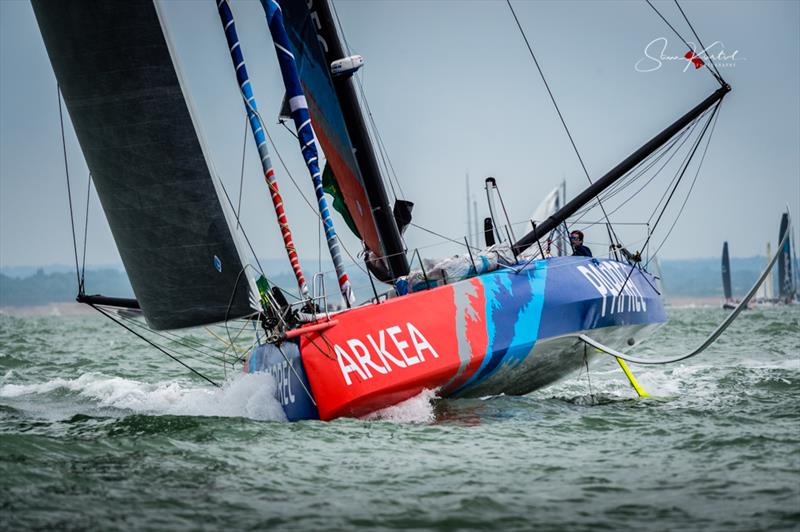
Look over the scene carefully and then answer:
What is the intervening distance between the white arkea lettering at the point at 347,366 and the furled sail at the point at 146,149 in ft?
3.55

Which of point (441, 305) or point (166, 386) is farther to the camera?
point (166, 386)

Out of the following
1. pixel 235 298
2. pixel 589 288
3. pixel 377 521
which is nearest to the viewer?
pixel 377 521

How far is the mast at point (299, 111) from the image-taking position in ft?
27.5

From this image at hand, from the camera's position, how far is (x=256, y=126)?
823 cm

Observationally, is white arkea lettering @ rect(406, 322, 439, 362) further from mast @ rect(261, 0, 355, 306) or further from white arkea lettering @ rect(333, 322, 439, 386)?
mast @ rect(261, 0, 355, 306)

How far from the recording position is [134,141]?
745 cm

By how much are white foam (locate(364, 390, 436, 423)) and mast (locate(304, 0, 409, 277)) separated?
203 centimetres

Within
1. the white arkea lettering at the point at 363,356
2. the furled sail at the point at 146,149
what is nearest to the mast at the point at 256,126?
the furled sail at the point at 146,149

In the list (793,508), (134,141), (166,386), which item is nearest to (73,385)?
(166,386)

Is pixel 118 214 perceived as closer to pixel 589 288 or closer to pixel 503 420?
pixel 503 420

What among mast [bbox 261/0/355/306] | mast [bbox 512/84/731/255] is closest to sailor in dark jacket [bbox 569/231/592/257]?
mast [bbox 512/84/731/255]

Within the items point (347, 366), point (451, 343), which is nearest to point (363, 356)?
point (347, 366)

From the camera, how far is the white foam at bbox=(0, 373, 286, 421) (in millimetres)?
7574

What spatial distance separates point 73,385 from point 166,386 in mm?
1094
